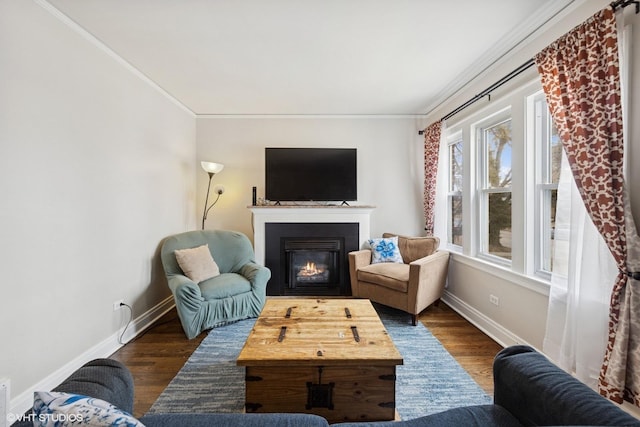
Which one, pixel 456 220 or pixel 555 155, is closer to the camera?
pixel 555 155

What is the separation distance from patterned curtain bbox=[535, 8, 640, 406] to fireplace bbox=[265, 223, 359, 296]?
2.44 meters

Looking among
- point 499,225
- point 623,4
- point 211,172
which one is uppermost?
point 623,4

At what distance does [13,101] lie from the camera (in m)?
1.58

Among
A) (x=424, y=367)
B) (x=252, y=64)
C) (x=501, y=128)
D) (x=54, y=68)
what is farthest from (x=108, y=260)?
(x=501, y=128)

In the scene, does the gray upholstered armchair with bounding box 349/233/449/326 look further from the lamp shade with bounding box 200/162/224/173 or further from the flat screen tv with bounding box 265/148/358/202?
the lamp shade with bounding box 200/162/224/173

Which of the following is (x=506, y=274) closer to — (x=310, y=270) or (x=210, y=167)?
(x=310, y=270)

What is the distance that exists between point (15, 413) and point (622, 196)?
3490 millimetres

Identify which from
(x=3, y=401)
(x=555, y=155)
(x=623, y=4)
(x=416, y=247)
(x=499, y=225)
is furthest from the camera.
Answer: (x=416, y=247)

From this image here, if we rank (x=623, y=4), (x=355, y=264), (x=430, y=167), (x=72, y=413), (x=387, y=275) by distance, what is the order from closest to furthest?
(x=72, y=413) → (x=623, y=4) → (x=387, y=275) → (x=355, y=264) → (x=430, y=167)

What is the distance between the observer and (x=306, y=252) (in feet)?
12.4

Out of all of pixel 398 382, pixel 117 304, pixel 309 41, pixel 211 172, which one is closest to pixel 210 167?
pixel 211 172

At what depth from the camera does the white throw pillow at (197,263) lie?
9.25ft

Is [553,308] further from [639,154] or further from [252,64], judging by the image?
[252,64]

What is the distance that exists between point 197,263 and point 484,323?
2888 millimetres
